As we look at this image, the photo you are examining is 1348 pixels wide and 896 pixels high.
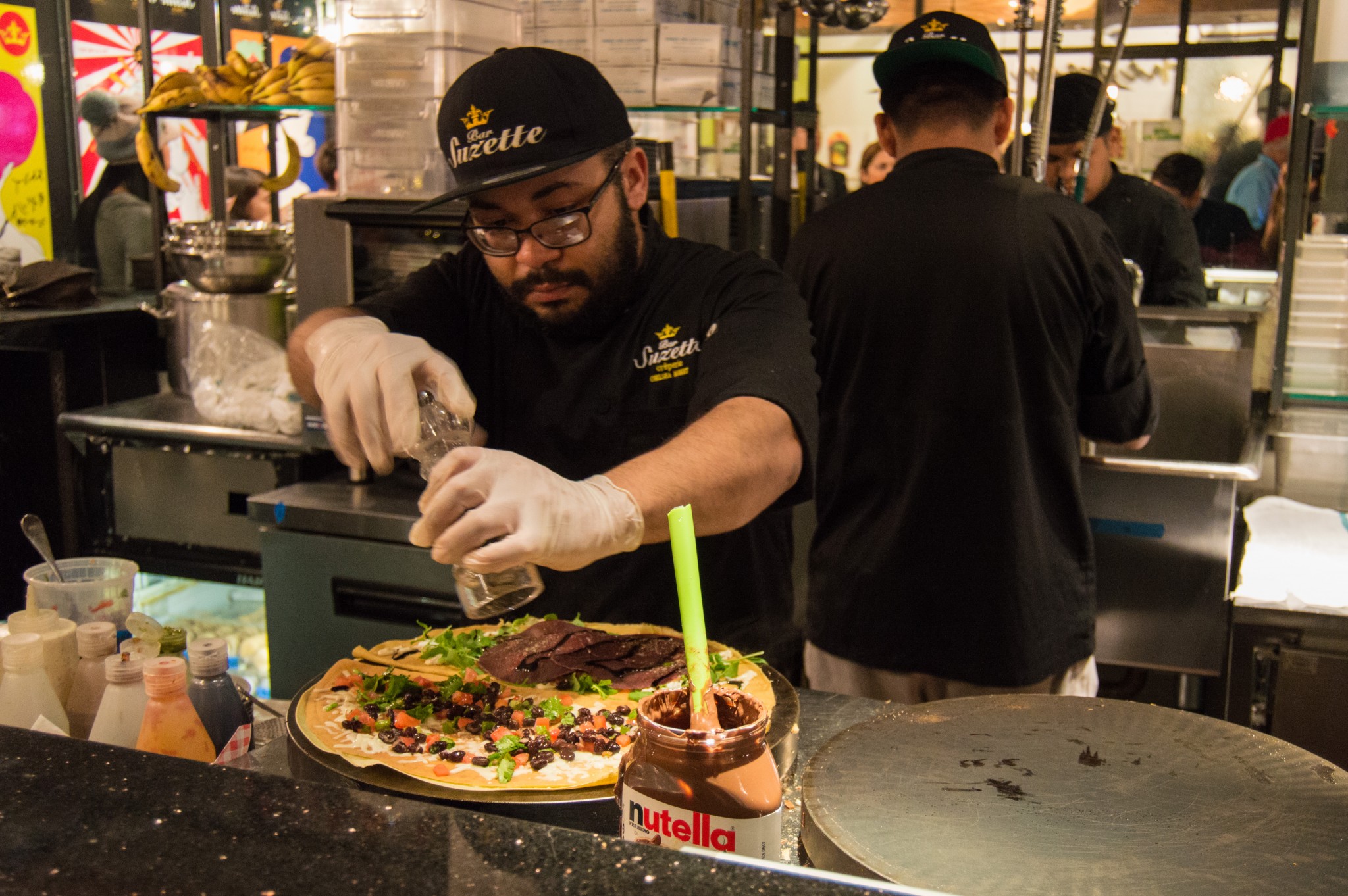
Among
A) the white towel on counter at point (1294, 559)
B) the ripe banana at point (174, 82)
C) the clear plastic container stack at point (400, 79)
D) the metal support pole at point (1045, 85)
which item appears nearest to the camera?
the metal support pole at point (1045, 85)

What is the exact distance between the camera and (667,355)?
190 centimetres

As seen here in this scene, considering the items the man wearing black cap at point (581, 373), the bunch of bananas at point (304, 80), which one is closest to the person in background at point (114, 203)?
the bunch of bananas at point (304, 80)

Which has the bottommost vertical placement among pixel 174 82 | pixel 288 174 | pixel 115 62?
pixel 288 174

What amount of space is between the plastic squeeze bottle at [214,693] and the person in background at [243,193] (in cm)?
320

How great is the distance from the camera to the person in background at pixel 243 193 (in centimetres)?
426

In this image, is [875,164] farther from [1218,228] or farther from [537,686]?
[537,686]

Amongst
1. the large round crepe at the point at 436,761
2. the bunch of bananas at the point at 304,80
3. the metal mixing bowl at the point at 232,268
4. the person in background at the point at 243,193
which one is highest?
the bunch of bananas at the point at 304,80

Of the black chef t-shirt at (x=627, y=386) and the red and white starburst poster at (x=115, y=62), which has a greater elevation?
the red and white starburst poster at (x=115, y=62)

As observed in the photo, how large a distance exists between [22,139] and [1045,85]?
4835 mm

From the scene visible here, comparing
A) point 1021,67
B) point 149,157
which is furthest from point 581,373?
point 149,157

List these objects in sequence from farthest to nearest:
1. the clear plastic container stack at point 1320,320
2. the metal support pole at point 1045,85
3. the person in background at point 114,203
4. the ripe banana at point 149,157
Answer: the person in background at point 114,203
the ripe banana at point 149,157
the clear plastic container stack at point 1320,320
the metal support pole at point 1045,85

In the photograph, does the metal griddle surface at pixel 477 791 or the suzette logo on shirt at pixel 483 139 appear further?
the suzette logo on shirt at pixel 483 139

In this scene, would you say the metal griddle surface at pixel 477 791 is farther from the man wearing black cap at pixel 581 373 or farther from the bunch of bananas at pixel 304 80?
the bunch of bananas at pixel 304 80

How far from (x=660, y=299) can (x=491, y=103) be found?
0.43 metres
